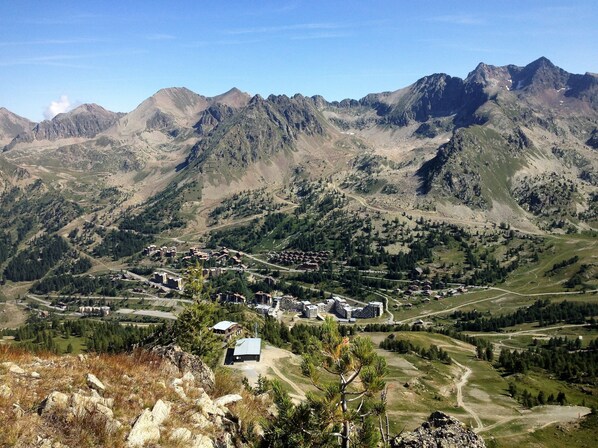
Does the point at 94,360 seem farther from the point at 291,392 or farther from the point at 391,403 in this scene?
the point at 391,403

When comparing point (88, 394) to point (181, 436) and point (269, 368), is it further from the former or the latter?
point (269, 368)

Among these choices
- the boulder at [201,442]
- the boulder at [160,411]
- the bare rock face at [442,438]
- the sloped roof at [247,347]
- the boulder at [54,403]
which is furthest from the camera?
the sloped roof at [247,347]

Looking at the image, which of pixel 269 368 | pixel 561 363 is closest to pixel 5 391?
pixel 269 368

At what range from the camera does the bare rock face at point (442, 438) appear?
25.1 metres

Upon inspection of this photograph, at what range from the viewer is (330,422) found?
69.8 ft

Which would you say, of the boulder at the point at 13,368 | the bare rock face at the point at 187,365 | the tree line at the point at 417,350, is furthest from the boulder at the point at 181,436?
the tree line at the point at 417,350

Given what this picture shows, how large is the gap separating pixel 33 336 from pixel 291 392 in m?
110

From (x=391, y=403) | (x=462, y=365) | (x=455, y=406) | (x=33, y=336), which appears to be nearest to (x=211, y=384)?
(x=391, y=403)

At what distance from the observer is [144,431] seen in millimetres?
16469

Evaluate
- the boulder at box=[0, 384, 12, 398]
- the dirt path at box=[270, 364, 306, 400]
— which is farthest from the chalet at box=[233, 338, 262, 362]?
the boulder at box=[0, 384, 12, 398]

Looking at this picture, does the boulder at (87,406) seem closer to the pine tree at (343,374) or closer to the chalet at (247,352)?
the pine tree at (343,374)

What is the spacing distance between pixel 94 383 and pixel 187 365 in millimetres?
8445

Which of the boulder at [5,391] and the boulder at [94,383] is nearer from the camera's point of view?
the boulder at [5,391]

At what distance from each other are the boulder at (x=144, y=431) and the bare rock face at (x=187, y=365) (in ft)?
26.0
